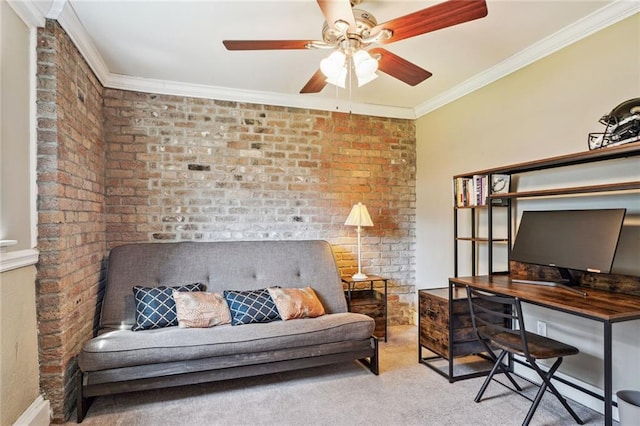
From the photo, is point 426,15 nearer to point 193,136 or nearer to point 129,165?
point 193,136

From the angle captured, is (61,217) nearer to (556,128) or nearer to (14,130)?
(14,130)

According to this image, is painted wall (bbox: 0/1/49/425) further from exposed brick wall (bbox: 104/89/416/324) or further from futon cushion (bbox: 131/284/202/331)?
exposed brick wall (bbox: 104/89/416/324)

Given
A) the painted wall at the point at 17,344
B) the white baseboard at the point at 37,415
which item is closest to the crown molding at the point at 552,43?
the painted wall at the point at 17,344

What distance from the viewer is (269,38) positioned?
8.00ft

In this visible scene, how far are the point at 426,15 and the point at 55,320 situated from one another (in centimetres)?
251

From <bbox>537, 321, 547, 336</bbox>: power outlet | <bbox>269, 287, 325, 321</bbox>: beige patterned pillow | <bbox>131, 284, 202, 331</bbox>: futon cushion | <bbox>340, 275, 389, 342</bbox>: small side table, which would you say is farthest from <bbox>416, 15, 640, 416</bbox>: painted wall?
<bbox>131, 284, 202, 331</bbox>: futon cushion

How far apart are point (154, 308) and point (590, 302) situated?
269 centimetres

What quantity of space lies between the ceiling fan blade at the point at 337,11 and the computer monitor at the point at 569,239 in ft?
5.86

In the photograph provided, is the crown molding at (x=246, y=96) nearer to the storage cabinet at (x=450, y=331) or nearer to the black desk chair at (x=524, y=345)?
the storage cabinet at (x=450, y=331)

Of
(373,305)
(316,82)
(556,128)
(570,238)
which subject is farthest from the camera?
(373,305)

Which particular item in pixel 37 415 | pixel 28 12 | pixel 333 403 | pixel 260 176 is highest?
pixel 28 12

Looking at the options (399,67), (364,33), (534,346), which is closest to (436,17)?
(364,33)

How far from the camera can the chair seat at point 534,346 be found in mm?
1978

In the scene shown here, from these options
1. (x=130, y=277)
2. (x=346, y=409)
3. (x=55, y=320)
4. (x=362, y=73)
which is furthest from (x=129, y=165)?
(x=346, y=409)
